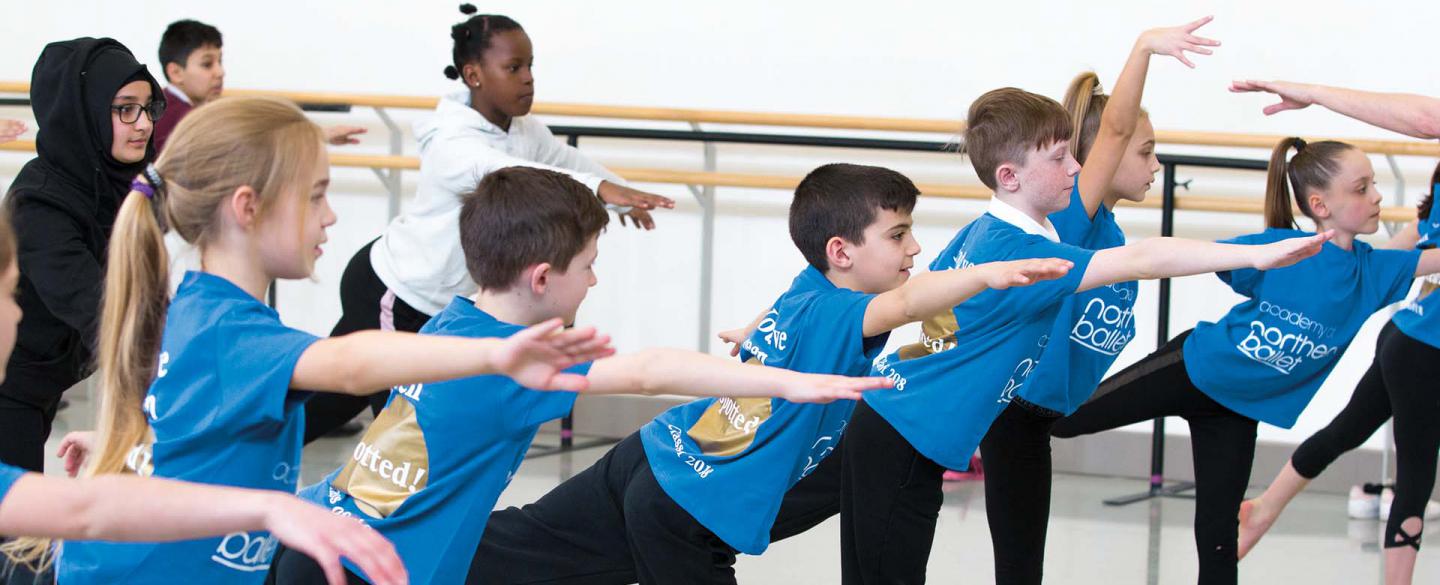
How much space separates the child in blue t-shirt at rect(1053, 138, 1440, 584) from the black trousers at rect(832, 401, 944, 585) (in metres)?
0.67

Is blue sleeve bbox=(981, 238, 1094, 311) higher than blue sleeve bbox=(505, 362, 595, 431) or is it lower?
higher

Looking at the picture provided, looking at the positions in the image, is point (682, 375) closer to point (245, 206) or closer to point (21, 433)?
point (245, 206)

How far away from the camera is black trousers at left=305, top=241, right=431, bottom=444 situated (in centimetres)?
389

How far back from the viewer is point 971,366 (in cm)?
255

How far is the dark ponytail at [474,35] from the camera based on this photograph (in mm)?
4000

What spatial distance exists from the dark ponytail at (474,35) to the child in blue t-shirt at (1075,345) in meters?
1.77

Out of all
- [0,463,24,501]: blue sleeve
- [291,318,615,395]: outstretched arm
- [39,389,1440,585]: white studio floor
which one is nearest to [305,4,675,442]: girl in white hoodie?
[39,389,1440,585]: white studio floor

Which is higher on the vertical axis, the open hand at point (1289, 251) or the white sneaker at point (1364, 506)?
the open hand at point (1289, 251)

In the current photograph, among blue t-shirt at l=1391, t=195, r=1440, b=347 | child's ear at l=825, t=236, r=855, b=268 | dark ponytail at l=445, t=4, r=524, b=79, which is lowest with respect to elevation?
blue t-shirt at l=1391, t=195, r=1440, b=347

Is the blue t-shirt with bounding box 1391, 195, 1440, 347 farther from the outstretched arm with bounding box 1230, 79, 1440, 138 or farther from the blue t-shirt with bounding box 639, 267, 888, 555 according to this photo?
the blue t-shirt with bounding box 639, 267, 888, 555

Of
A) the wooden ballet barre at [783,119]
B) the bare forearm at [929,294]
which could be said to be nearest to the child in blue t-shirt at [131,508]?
the bare forearm at [929,294]

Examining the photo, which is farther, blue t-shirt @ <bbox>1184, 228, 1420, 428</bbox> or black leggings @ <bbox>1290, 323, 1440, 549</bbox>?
black leggings @ <bbox>1290, 323, 1440, 549</bbox>

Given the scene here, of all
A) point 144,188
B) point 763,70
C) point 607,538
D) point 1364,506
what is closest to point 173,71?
point 763,70

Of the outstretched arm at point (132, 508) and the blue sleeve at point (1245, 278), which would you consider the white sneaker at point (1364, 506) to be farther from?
the outstretched arm at point (132, 508)
